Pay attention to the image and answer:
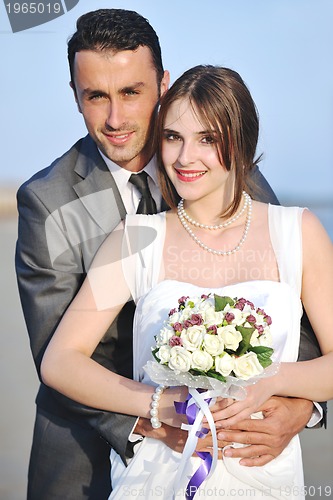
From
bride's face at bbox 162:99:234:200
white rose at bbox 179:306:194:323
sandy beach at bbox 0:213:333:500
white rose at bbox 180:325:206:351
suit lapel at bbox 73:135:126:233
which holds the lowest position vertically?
sandy beach at bbox 0:213:333:500

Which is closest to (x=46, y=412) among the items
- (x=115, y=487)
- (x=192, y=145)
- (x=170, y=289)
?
(x=115, y=487)

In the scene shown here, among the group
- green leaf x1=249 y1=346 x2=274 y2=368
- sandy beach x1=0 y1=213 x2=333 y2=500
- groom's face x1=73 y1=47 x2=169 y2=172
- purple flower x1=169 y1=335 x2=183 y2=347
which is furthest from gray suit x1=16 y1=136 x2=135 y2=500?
sandy beach x1=0 y1=213 x2=333 y2=500

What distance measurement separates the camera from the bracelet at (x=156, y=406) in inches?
134

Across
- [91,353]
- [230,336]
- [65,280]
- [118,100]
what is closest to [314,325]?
[230,336]

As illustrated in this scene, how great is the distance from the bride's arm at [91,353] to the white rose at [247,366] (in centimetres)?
40

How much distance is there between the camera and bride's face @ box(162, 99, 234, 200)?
140 inches

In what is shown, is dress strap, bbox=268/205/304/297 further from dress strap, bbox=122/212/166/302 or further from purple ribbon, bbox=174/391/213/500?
purple ribbon, bbox=174/391/213/500

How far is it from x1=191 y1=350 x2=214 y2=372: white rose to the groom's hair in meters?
1.65

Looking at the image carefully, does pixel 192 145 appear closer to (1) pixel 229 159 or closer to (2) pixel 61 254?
(1) pixel 229 159

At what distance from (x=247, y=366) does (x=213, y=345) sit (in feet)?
0.50

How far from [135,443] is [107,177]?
48.6 inches

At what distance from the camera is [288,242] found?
3.66 m

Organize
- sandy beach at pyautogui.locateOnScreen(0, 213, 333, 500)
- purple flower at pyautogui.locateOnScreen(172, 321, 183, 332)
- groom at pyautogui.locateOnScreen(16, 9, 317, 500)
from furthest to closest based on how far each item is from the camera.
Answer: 1. sandy beach at pyautogui.locateOnScreen(0, 213, 333, 500)
2. groom at pyautogui.locateOnScreen(16, 9, 317, 500)
3. purple flower at pyautogui.locateOnScreen(172, 321, 183, 332)

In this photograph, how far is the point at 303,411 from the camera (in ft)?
11.8
